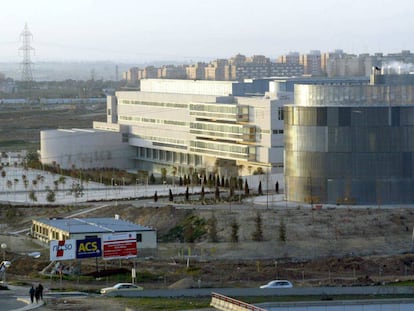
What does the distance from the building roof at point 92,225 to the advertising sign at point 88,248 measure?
3.16m

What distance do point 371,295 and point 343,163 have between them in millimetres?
15794

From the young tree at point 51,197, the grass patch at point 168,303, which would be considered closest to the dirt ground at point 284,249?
the grass patch at point 168,303

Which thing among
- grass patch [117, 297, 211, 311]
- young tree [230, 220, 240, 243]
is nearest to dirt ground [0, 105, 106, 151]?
young tree [230, 220, 240, 243]

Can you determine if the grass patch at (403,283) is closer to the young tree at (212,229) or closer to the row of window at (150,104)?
the young tree at (212,229)

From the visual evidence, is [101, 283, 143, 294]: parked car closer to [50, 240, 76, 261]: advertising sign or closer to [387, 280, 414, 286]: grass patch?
[50, 240, 76, 261]: advertising sign

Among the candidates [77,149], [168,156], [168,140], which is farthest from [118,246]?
[168,156]

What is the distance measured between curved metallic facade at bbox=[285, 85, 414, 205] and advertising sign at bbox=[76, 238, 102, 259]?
503 inches

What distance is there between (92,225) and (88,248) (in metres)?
5.53

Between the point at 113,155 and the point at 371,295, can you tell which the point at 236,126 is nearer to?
the point at 113,155

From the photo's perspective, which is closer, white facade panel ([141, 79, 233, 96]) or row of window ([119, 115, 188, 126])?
row of window ([119, 115, 188, 126])

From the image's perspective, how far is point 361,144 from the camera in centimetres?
4641

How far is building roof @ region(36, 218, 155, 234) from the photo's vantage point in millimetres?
40469

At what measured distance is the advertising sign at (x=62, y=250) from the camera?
1406 inches

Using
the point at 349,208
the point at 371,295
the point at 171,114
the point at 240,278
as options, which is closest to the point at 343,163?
the point at 349,208
